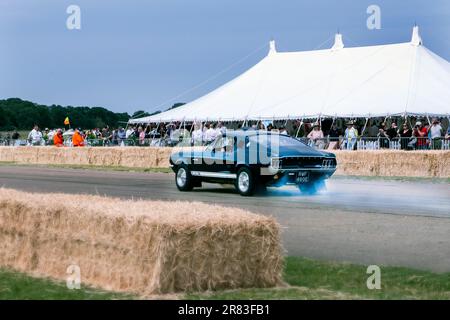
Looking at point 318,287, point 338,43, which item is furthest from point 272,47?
point 318,287

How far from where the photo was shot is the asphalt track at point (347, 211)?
35.7 feet

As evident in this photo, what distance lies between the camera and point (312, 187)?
67.1 feet

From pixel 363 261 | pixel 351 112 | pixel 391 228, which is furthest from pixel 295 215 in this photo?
pixel 351 112

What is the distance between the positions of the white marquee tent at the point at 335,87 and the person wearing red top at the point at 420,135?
2.33m

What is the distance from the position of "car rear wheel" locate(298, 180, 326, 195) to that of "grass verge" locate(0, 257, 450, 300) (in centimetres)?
1059

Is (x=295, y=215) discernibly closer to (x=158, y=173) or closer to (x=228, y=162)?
(x=228, y=162)

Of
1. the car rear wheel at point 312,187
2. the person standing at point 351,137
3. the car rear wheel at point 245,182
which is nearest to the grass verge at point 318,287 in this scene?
the car rear wheel at point 245,182

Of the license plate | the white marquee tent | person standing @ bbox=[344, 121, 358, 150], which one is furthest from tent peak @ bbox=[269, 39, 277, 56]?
the license plate

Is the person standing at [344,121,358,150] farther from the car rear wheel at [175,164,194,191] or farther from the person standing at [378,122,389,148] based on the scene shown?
the car rear wheel at [175,164,194,191]

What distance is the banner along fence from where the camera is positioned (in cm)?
2600

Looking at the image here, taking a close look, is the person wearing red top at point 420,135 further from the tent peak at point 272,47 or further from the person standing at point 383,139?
the tent peak at point 272,47

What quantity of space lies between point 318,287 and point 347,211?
7949 mm

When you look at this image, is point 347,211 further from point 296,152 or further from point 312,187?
point 312,187
